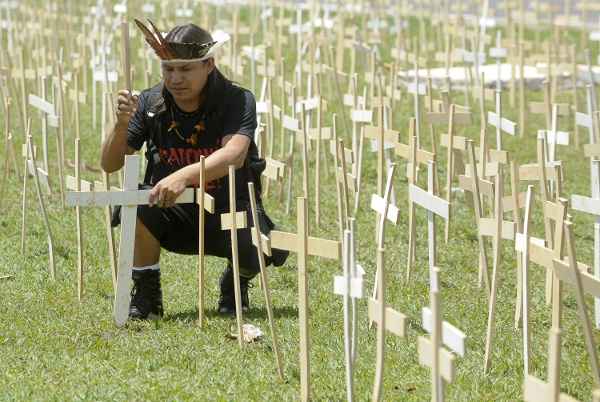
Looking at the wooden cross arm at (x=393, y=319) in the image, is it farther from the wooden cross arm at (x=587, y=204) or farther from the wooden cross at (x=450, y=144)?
the wooden cross at (x=450, y=144)

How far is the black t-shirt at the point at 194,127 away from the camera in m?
4.71

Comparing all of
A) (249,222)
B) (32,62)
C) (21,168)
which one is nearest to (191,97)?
(249,222)

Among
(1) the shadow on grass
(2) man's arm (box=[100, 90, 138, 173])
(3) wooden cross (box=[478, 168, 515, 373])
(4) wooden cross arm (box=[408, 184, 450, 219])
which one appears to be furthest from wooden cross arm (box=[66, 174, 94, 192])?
(3) wooden cross (box=[478, 168, 515, 373])

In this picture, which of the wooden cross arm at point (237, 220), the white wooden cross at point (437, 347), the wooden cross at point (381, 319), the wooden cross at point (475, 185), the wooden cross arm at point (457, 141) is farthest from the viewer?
the wooden cross arm at point (457, 141)

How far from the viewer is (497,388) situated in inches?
159

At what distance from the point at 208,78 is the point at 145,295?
0.85 m

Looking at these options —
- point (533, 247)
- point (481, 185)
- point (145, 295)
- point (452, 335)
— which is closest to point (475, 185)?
point (481, 185)

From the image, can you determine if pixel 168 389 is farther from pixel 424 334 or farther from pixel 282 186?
pixel 282 186

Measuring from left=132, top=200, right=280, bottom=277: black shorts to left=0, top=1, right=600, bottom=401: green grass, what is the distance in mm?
250

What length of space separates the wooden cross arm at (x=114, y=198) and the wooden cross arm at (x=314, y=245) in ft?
2.11

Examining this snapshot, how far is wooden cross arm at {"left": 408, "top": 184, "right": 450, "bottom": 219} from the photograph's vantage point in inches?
165

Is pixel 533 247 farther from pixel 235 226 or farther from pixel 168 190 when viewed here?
pixel 168 190

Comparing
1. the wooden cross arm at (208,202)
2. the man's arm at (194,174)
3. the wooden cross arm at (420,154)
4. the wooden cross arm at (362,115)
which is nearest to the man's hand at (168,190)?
the man's arm at (194,174)

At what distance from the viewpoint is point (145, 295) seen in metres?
4.78
